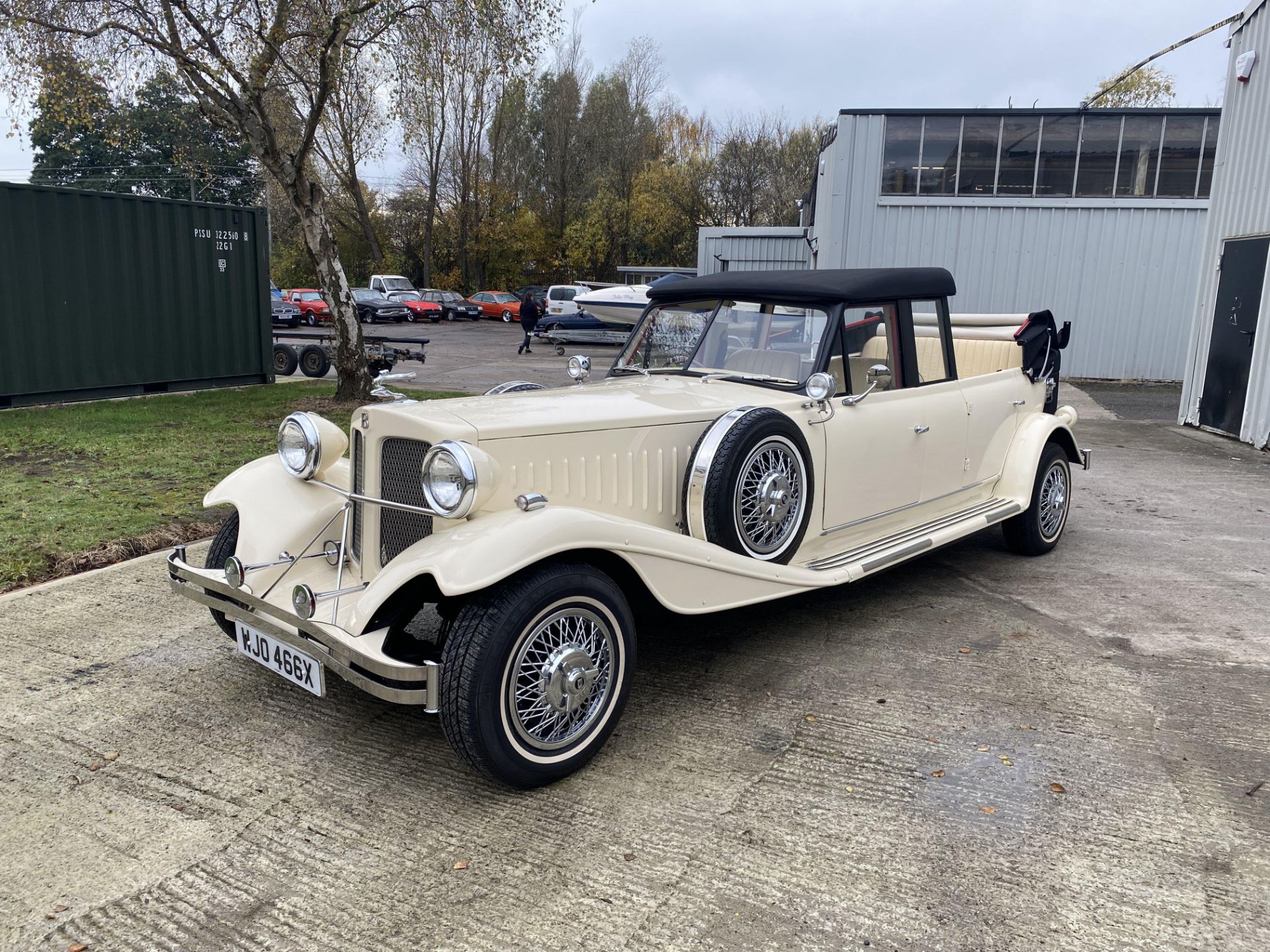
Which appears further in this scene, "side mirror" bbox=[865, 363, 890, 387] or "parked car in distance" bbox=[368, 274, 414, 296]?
"parked car in distance" bbox=[368, 274, 414, 296]

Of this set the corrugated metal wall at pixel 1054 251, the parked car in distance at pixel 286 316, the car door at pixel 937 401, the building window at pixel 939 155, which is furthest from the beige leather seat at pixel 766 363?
the parked car in distance at pixel 286 316

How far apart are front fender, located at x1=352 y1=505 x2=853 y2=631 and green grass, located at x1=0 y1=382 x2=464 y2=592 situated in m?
3.36

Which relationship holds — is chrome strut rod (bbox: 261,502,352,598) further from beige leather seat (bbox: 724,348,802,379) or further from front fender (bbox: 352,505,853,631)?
beige leather seat (bbox: 724,348,802,379)

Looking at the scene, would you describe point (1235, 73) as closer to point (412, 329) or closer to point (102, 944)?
point (102, 944)

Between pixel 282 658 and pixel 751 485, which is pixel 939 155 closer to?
pixel 751 485

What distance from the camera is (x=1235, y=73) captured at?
11281 millimetres

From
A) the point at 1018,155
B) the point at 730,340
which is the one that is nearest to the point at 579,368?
the point at 730,340

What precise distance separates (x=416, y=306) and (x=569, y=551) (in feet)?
114

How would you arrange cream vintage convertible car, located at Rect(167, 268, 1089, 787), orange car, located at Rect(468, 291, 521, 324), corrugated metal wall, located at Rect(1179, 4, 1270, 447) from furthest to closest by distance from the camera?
orange car, located at Rect(468, 291, 521, 324) < corrugated metal wall, located at Rect(1179, 4, 1270, 447) < cream vintage convertible car, located at Rect(167, 268, 1089, 787)

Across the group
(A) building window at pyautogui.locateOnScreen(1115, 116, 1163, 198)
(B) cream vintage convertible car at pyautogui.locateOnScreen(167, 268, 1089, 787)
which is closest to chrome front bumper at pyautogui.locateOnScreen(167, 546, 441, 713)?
(B) cream vintage convertible car at pyautogui.locateOnScreen(167, 268, 1089, 787)

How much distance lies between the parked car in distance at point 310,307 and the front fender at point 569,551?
30.7m

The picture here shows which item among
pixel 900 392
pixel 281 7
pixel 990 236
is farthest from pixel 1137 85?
pixel 900 392

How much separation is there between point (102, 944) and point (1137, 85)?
151 ft

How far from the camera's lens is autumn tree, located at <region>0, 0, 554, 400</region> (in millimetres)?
10500
